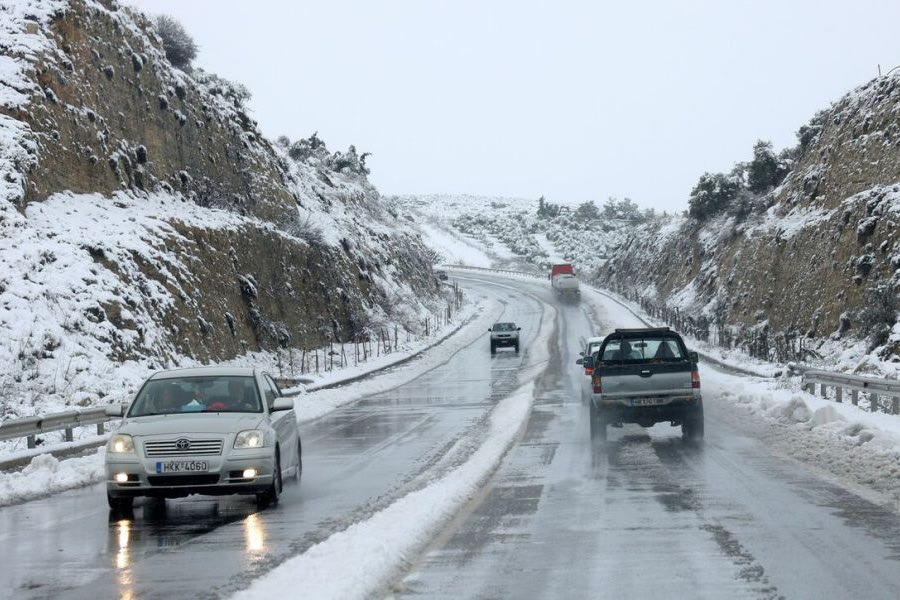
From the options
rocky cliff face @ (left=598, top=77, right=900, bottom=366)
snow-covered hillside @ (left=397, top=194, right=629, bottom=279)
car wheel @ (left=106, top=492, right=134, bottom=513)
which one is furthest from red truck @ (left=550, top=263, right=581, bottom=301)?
car wheel @ (left=106, top=492, right=134, bottom=513)

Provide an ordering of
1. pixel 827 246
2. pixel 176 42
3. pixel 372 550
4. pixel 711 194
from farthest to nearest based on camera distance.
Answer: pixel 711 194 → pixel 176 42 → pixel 827 246 → pixel 372 550

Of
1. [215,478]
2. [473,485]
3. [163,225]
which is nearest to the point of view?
→ [215,478]

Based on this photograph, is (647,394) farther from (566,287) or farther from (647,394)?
(566,287)

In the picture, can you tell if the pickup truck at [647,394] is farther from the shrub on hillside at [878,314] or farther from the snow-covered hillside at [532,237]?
the snow-covered hillside at [532,237]

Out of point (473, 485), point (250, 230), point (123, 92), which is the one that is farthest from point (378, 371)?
point (473, 485)

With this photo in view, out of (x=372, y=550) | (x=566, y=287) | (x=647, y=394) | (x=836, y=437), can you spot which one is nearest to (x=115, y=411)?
(x=372, y=550)

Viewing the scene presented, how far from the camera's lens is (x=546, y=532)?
958 centimetres

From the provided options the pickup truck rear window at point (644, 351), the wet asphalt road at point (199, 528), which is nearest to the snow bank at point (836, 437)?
the pickup truck rear window at point (644, 351)

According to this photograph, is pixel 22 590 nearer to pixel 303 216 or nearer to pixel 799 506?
pixel 799 506

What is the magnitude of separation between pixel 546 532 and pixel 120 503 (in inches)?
189

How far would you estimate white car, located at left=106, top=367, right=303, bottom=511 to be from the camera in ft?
37.3

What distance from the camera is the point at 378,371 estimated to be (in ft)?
137

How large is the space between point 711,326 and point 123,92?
31.7 m

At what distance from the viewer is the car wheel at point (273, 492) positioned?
11.9 m
